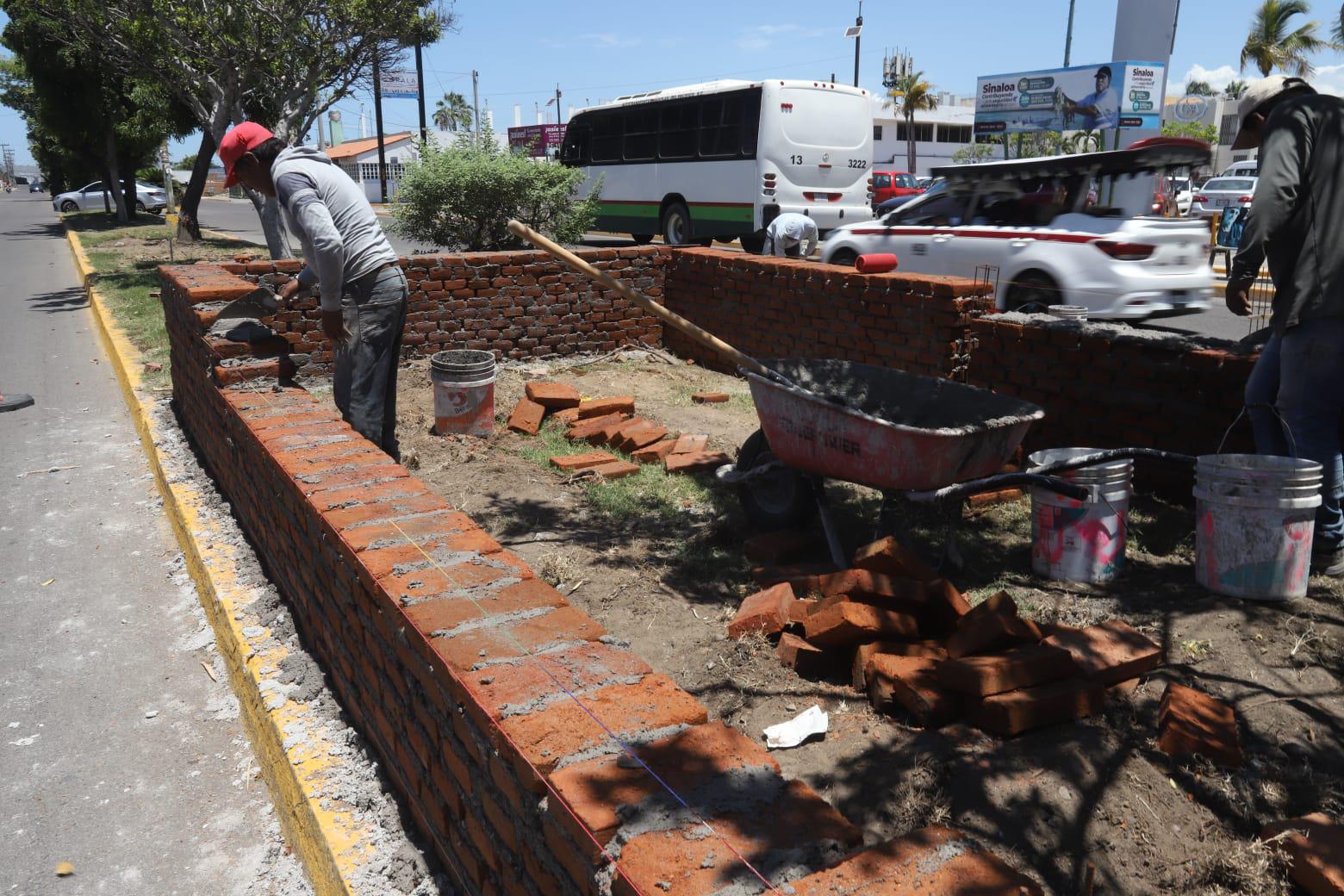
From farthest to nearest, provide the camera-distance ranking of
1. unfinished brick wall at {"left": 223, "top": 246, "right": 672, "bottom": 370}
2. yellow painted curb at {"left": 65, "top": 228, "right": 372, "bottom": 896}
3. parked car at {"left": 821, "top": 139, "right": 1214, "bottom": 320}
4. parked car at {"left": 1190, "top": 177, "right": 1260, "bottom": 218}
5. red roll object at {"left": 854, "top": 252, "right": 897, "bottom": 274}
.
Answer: parked car at {"left": 1190, "top": 177, "right": 1260, "bottom": 218}, parked car at {"left": 821, "top": 139, "right": 1214, "bottom": 320}, unfinished brick wall at {"left": 223, "top": 246, "right": 672, "bottom": 370}, red roll object at {"left": 854, "top": 252, "right": 897, "bottom": 274}, yellow painted curb at {"left": 65, "top": 228, "right": 372, "bottom": 896}

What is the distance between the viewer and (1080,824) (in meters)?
2.62

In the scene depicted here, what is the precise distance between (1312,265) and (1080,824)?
8.64 feet

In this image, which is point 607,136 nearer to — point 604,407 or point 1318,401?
point 604,407

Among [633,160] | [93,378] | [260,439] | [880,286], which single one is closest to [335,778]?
[260,439]

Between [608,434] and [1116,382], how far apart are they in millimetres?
2978

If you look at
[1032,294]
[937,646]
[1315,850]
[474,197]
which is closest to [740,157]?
[474,197]

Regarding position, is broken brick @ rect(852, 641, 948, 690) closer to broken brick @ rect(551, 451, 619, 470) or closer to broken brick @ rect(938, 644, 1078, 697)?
broken brick @ rect(938, 644, 1078, 697)

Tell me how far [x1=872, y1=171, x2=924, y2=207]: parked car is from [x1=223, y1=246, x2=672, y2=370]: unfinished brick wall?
80.0ft

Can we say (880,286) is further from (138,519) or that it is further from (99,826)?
(99,826)

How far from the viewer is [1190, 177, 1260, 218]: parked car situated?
27.5 meters

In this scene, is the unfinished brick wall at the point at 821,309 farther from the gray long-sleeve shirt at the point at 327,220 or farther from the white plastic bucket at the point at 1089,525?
the gray long-sleeve shirt at the point at 327,220

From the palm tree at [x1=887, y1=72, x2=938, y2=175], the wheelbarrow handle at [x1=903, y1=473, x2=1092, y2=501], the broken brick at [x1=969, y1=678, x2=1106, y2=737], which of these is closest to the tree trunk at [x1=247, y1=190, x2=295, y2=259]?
the wheelbarrow handle at [x1=903, y1=473, x2=1092, y2=501]

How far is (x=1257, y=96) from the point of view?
4.28 metres

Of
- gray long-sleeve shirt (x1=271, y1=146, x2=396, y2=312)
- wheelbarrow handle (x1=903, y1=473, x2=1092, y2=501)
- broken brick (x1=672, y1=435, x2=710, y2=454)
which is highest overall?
gray long-sleeve shirt (x1=271, y1=146, x2=396, y2=312)
